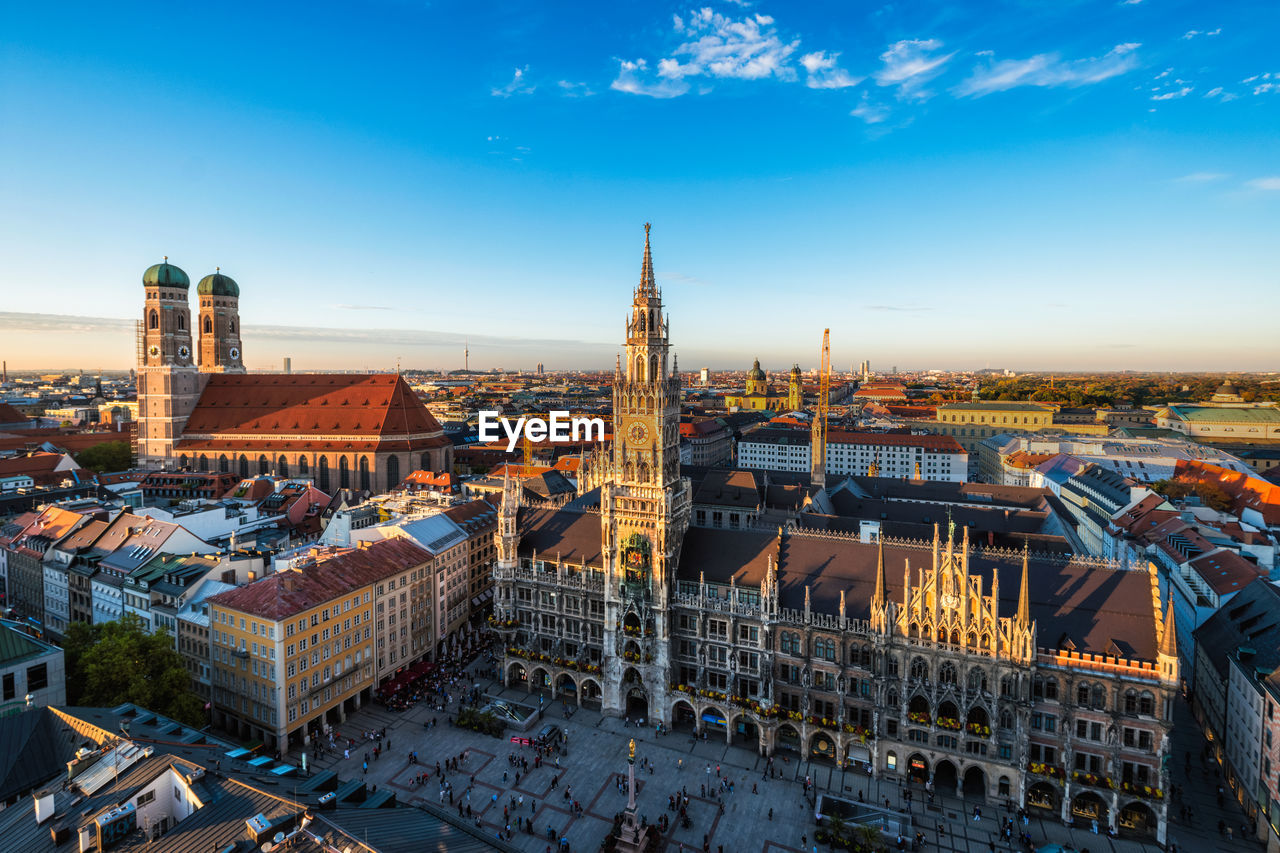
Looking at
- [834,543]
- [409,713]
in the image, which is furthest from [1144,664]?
[409,713]

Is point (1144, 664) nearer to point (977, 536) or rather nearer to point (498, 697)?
point (977, 536)

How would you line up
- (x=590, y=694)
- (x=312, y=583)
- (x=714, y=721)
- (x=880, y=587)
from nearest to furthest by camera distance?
(x=880, y=587) < (x=312, y=583) < (x=714, y=721) < (x=590, y=694)

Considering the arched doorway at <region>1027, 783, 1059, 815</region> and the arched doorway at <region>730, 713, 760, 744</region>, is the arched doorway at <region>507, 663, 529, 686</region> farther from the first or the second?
the arched doorway at <region>1027, 783, 1059, 815</region>

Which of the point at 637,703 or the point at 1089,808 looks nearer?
the point at 1089,808

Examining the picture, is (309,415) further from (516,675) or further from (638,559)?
(638,559)

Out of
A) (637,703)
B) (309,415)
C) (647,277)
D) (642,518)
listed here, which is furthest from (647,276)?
(309,415)
